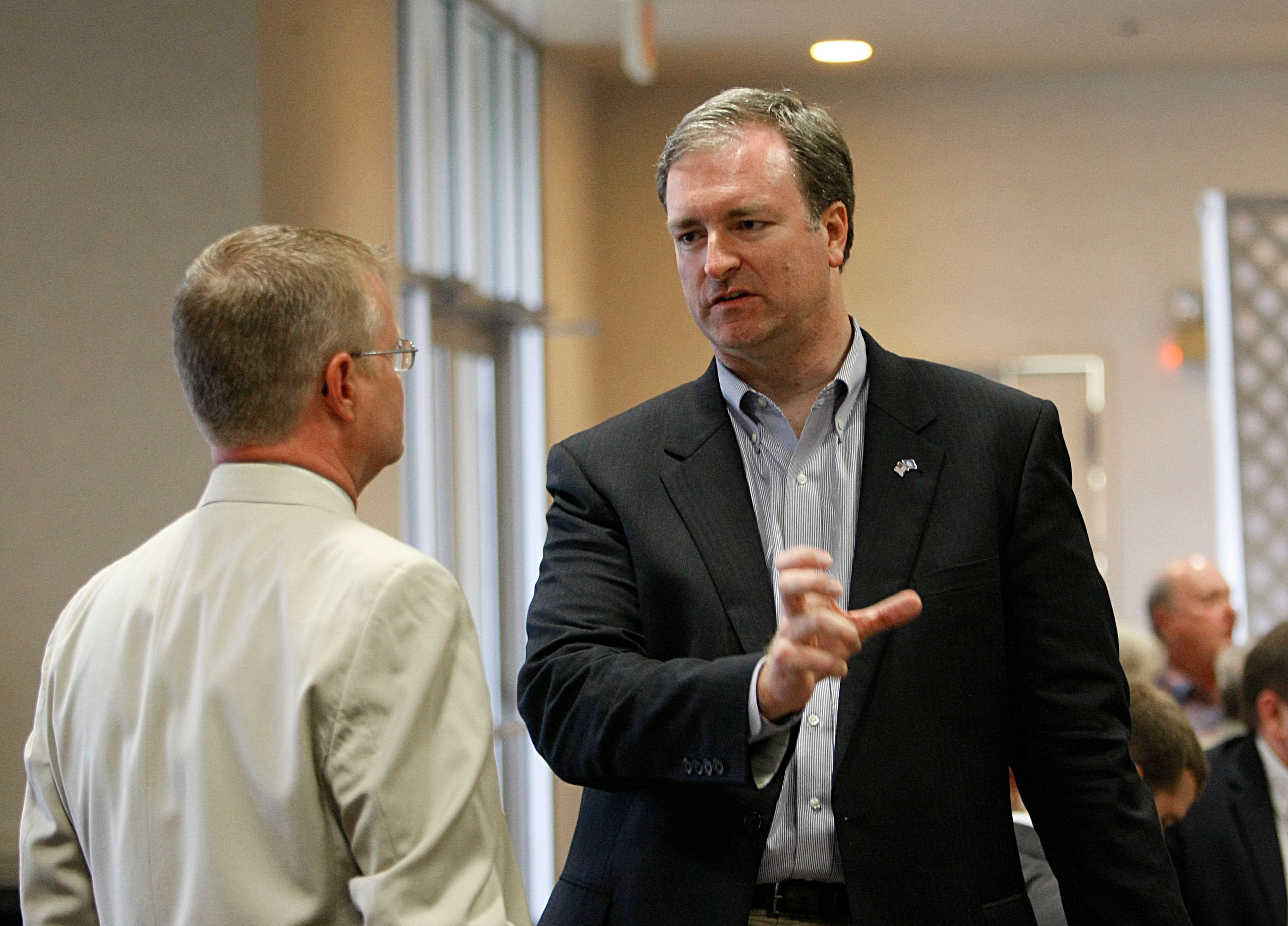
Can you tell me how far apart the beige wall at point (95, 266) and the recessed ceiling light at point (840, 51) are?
11.0 feet

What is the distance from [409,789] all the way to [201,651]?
0.22m

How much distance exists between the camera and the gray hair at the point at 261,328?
130cm

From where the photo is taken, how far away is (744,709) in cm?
129

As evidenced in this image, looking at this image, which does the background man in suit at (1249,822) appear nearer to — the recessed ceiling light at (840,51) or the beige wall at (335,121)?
the beige wall at (335,121)

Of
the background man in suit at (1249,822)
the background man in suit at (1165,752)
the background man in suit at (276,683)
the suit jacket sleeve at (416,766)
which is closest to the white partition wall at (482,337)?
the background man in suit at (1249,822)

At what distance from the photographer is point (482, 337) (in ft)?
17.8

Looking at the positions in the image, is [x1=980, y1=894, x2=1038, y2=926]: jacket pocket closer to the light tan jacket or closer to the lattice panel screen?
the light tan jacket

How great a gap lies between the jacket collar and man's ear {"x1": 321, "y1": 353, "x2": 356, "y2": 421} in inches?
2.6

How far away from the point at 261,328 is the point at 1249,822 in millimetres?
1970

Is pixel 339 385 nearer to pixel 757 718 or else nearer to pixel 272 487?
pixel 272 487

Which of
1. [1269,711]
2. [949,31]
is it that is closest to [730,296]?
[1269,711]

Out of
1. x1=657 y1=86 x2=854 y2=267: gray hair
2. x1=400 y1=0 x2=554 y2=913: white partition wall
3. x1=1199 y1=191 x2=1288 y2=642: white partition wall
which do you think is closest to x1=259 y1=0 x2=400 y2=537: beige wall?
x1=400 y1=0 x2=554 y2=913: white partition wall

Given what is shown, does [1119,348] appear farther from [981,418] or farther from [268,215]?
[981,418]

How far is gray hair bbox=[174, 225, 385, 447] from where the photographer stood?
1.30 meters
